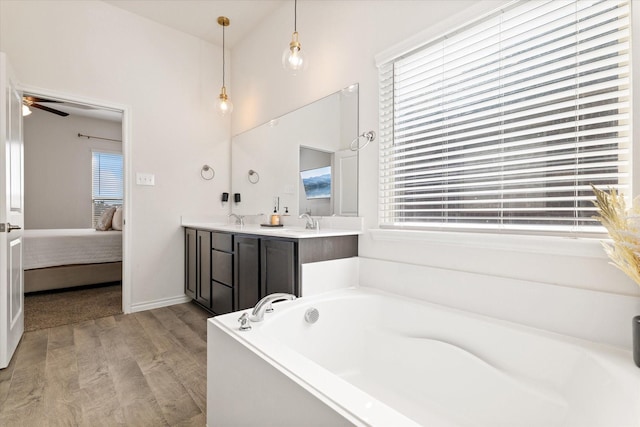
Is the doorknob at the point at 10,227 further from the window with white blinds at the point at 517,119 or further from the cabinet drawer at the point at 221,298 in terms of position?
the window with white blinds at the point at 517,119

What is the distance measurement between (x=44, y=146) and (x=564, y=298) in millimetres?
6901

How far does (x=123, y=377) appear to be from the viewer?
1.90 meters

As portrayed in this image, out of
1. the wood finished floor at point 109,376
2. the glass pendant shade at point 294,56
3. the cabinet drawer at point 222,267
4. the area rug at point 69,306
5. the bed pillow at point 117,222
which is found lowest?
the wood finished floor at point 109,376

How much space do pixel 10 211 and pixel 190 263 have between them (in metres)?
1.52

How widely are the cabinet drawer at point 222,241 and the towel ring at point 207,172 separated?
3.05 ft

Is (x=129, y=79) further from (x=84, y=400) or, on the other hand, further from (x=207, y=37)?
(x=84, y=400)

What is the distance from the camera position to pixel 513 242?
1512mm

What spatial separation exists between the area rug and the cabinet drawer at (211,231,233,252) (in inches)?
47.4

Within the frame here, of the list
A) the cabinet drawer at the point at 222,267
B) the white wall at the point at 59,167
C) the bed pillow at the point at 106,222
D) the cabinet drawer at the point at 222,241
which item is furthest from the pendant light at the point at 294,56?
the white wall at the point at 59,167

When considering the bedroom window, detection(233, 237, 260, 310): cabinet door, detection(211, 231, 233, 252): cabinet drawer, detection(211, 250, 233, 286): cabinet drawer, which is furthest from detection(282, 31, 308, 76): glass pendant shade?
the bedroom window

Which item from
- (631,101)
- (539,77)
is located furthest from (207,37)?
(631,101)

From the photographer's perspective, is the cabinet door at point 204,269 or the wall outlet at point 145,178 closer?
the cabinet door at point 204,269

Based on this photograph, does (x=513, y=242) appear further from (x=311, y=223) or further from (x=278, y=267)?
(x=311, y=223)

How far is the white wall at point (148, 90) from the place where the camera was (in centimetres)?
271
